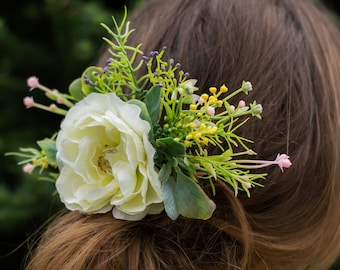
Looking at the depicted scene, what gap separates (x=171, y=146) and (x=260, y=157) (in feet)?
0.49

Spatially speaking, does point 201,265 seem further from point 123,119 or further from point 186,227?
point 123,119

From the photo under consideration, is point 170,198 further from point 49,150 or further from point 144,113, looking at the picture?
point 49,150

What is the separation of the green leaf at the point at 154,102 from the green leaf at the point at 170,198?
8cm

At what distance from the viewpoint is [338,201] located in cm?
84

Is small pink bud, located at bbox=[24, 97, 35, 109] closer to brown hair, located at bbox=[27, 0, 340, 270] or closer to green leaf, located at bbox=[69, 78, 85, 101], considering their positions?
green leaf, located at bbox=[69, 78, 85, 101]

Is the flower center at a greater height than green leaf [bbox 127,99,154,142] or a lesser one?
lesser

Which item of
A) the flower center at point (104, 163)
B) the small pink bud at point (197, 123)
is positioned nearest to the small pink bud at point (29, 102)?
the flower center at point (104, 163)

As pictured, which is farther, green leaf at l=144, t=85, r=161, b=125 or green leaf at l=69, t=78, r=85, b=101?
green leaf at l=69, t=78, r=85, b=101

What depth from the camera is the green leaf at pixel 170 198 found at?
669 mm

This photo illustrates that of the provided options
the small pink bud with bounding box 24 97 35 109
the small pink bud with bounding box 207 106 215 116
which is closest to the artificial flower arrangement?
the small pink bud with bounding box 207 106 215 116

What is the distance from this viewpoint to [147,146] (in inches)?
26.8

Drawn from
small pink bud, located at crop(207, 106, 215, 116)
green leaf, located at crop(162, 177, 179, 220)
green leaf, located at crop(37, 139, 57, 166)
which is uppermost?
small pink bud, located at crop(207, 106, 215, 116)

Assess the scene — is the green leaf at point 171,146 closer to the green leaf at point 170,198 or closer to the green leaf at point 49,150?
the green leaf at point 170,198

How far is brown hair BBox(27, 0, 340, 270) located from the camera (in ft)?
2.39
